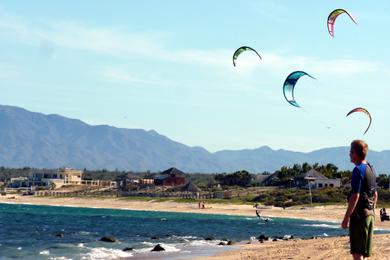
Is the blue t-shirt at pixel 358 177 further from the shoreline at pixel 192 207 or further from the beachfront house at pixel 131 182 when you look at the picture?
the beachfront house at pixel 131 182

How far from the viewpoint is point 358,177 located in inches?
388

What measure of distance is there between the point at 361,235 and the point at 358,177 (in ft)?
2.73

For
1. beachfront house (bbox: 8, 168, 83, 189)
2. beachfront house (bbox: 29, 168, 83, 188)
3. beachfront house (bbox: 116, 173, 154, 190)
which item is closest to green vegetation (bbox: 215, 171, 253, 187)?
beachfront house (bbox: 116, 173, 154, 190)

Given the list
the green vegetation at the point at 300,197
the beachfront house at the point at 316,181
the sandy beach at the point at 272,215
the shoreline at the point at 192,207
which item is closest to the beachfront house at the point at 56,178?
the shoreline at the point at 192,207

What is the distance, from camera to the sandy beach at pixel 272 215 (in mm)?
23812

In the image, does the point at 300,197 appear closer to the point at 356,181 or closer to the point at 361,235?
the point at 361,235

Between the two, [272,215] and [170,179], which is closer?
[272,215]

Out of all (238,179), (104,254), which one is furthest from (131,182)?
(104,254)

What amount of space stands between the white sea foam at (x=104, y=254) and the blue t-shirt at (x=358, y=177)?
20.0 m

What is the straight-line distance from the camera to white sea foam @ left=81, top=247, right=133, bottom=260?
28981 millimetres

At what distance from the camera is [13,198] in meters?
144

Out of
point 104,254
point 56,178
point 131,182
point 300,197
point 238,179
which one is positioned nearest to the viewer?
point 104,254

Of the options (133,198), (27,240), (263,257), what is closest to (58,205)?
(133,198)

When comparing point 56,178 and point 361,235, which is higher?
point 56,178
